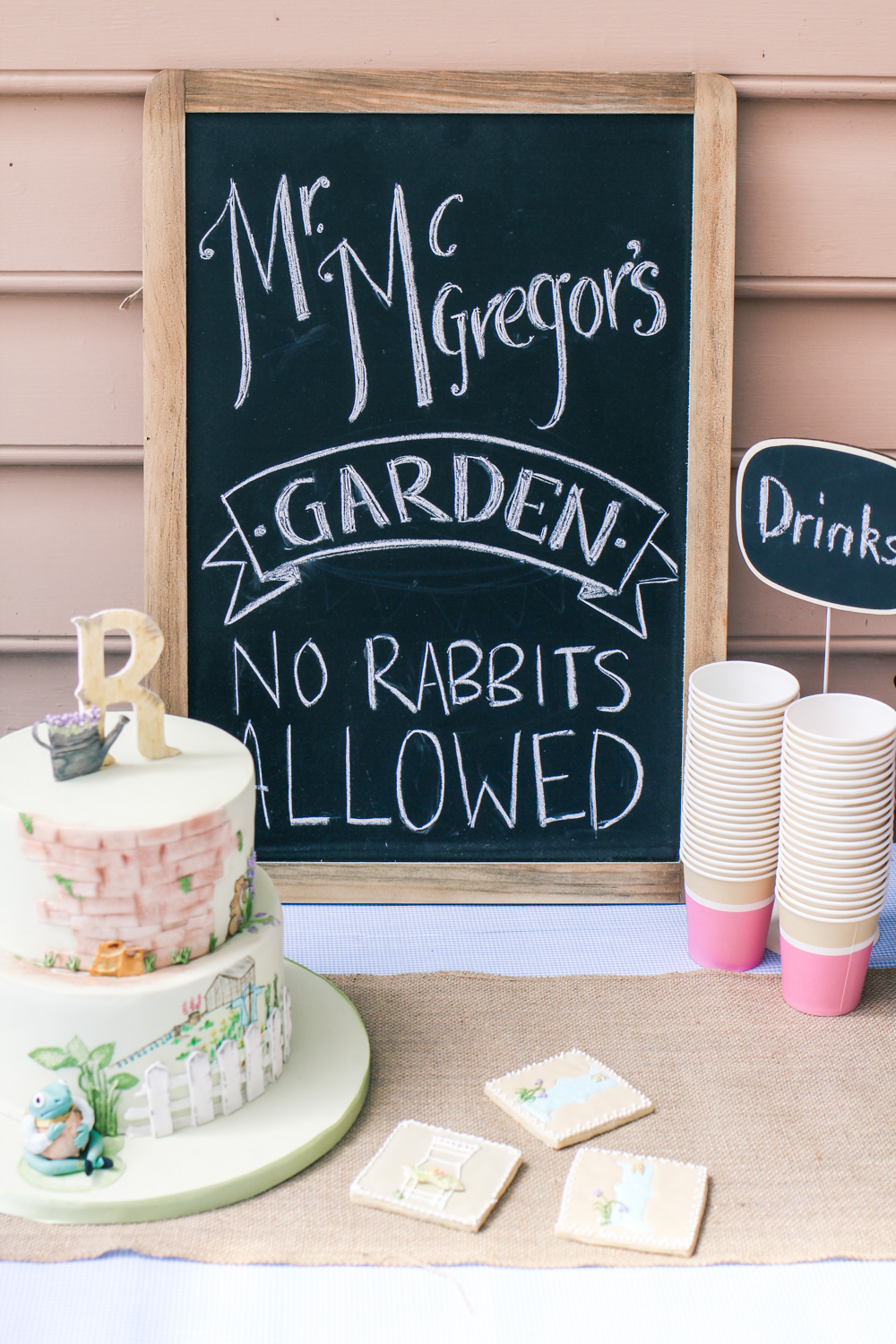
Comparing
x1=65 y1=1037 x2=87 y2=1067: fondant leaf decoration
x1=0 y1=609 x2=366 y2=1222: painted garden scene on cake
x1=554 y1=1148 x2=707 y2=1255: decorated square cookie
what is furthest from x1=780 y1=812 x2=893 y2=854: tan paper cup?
x1=65 y1=1037 x2=87 y2=1067: fondant leaf decoration

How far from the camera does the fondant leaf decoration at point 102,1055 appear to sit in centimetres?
132

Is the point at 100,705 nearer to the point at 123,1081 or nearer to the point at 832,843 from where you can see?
the point at 123,1081

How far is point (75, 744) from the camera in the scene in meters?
1.37

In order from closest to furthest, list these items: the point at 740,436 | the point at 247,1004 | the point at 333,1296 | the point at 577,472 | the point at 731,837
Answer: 1. the point at 333,1296
2. the point at 247,1004
3. the point at 731,837
4. the point at 577,472
5. the point at 740,436

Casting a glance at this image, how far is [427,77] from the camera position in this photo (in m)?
1.71

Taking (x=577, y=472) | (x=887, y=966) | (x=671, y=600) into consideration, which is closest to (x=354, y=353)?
(x=577, y=472)

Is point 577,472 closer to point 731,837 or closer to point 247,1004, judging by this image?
point 731,837

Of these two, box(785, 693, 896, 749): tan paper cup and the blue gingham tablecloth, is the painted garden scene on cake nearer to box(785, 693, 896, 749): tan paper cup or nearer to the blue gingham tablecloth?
the blue gingham tablecloth

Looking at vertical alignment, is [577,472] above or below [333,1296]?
above

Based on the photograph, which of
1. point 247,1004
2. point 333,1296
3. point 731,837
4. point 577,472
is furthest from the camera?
point 577,472

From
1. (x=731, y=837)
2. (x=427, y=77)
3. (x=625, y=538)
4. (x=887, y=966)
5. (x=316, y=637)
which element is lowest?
(x=887, y=966)

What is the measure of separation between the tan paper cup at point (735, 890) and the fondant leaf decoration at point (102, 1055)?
844mm

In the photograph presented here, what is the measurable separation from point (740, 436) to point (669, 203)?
39cm

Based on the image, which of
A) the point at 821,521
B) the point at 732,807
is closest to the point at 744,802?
the point at 732,807
